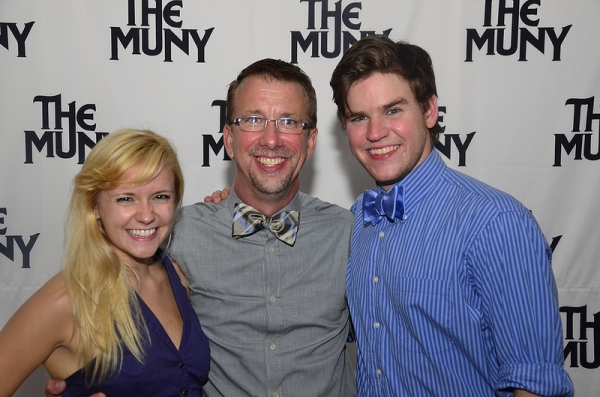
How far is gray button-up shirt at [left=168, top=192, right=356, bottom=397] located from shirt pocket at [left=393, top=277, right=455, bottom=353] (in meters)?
0.36

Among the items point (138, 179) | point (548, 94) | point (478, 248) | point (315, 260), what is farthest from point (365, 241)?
point (548, 94)

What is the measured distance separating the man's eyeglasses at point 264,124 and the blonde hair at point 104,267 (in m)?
0.32

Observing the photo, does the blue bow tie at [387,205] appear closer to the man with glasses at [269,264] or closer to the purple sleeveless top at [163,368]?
the man with glasses at [269,264]

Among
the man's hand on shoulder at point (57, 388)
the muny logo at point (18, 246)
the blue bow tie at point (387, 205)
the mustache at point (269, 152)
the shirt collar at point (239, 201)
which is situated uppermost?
the mustache at point (269, 152)

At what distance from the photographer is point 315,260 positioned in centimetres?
187

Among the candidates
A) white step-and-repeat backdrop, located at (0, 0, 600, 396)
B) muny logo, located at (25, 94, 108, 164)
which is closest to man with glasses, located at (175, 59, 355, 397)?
white step-and-repeat backdrop, located at (0, 0, 600, 396)


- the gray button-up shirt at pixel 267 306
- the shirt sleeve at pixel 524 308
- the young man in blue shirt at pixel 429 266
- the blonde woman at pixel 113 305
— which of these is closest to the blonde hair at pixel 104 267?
the blonde woman at pixel 113 305

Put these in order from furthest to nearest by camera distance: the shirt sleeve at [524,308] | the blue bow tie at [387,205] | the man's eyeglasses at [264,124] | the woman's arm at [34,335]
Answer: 1. the man's eyeglasses at [264,124]
2. the blue bow tie at [387,205]
3. the woman's arm at [34,335]
4. the shirt sleeve at [524,308]

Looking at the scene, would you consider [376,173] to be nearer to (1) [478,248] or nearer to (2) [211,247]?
(1) [478,248]

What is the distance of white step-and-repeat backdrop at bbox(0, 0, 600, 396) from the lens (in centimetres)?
256

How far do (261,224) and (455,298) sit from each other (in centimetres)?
70

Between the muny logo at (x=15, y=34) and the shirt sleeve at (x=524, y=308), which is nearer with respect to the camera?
the shirt sleeve at (x=524, y=308)

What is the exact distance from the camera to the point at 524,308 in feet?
4.31

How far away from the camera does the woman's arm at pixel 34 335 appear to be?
1.44 metres
